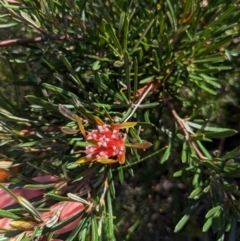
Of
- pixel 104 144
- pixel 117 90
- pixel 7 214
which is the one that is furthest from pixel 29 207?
pixel 117 90

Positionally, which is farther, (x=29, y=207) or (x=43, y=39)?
(x=43, y=39)

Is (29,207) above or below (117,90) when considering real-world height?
below

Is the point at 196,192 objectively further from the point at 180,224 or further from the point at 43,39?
the point at 43,39

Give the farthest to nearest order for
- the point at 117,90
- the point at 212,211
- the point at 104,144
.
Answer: the point at 117,90 → the point at 212,211 → the point at 104,144

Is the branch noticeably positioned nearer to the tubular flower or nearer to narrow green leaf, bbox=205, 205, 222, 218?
the tubular flower

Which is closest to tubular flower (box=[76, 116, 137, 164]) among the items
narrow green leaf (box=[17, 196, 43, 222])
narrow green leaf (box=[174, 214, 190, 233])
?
narrow green leaf (box=[17, 196, 43, 222])

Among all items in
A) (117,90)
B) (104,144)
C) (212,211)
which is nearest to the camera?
(104,144)

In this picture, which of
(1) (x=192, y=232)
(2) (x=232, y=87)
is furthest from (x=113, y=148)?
(1) (x=192, y=232)

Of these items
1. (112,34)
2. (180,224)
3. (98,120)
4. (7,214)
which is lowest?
(180,224)

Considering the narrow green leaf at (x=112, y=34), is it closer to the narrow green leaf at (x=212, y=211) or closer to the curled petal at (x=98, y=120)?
the curled petal at (x=98, y=120)
